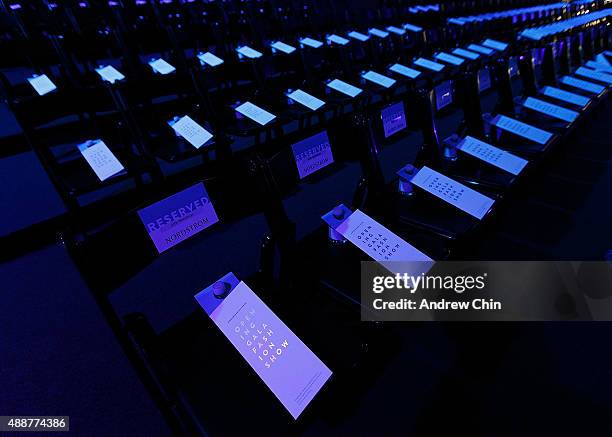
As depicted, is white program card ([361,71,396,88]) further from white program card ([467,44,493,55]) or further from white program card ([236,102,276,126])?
white program card ([467,44,493,55])

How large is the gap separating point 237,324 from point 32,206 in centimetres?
225

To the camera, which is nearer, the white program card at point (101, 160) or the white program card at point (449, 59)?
the white program card at point (101, 160)

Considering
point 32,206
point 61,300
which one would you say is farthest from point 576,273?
point 32,206

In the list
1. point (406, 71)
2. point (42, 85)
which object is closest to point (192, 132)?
point (42, 85)

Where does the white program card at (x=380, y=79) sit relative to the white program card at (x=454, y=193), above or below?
above

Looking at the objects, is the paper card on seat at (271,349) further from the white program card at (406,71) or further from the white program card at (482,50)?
the white program card at (482,50)

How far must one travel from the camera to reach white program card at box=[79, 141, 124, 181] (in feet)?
5.90

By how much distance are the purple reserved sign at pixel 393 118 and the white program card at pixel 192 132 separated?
1.03m

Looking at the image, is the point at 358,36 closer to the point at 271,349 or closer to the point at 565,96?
the point at 565,96

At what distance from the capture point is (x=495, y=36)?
6121 millimetres

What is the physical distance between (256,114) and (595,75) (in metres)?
3.15

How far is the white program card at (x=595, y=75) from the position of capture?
2957 millimetres

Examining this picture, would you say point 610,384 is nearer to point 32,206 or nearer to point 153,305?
point 153,305

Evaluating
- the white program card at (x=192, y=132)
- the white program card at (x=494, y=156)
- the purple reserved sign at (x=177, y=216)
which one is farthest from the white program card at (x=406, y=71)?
the purple reserved sign at (x=177, y=216)
